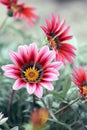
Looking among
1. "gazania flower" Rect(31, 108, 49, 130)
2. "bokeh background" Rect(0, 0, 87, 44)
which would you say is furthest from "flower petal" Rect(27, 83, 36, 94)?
"bokeh background" Rect(0, 0, 87, 44)

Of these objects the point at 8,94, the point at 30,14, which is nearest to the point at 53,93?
the point at 8,94

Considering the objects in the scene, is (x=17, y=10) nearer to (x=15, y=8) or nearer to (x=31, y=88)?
(x=15, y=8)

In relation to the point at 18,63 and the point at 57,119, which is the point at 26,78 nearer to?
the point at 18,63

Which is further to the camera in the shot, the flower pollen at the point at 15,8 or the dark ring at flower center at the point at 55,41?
the flower pollen at the point at 15,8

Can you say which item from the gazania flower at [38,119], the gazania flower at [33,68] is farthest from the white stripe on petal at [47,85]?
the gazania flower at [38,119]

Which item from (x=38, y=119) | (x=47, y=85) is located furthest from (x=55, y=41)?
(x=38, y=119)

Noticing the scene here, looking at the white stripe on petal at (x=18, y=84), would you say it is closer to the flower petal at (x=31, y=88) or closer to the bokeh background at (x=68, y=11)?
the flower petal at (x=31, y=88)

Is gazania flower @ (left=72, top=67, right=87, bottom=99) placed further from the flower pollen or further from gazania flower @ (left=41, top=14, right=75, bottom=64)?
the flower pollen

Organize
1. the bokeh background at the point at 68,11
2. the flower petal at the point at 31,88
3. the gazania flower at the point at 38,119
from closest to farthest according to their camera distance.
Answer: the gazania flower at the point at 38,119, the flower petal at the point at 31,88, the bokeh background at the point at 68,11

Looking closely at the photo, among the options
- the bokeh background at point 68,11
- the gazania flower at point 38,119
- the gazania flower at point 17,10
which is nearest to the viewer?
the gazania flower at point 38,119
